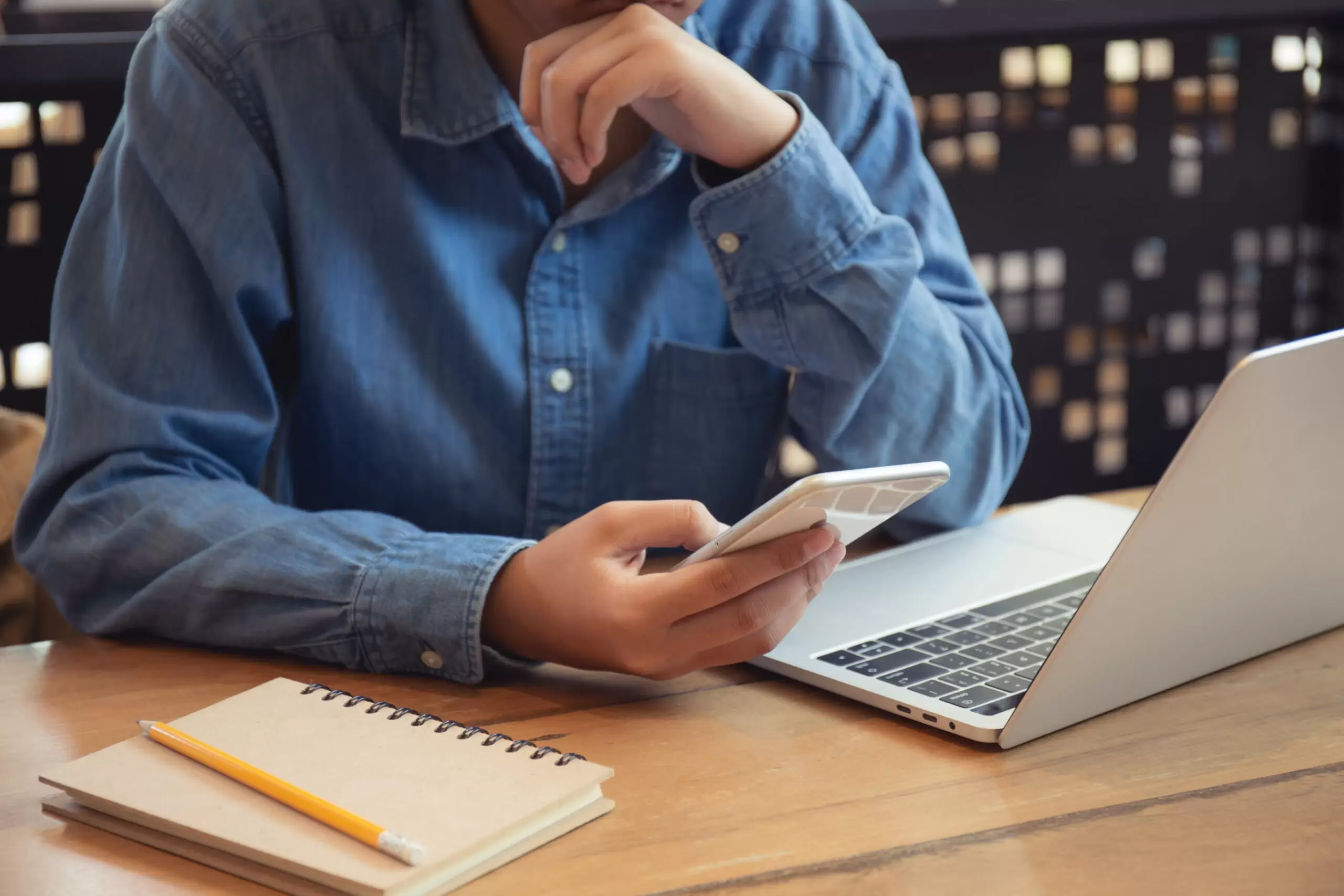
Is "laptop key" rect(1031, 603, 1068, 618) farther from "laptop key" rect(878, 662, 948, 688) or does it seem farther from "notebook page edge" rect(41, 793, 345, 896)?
→ "notebook page edge" rect(41, 793, 345, 896)

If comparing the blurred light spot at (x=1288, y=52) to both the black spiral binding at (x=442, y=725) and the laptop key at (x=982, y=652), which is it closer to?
the laptop key at (x=982, y=652)

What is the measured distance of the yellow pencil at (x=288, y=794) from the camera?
19.1 inches

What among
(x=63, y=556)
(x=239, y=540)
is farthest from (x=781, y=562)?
(x=63, y=556)

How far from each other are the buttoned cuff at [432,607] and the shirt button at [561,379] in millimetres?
228

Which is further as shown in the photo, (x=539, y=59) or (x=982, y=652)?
(x=539, y=59)

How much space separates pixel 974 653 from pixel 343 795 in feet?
1.09

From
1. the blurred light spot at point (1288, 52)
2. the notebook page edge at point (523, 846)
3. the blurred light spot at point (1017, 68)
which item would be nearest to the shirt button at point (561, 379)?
the notebook page edge at point (523, 846)

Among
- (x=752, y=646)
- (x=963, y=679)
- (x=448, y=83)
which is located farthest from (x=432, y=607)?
(x=448, y=83)

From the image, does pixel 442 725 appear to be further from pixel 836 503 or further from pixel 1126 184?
pixel 1126 184

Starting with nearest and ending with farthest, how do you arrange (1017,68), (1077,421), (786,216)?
(786,216), (1017,68), (1077,421)

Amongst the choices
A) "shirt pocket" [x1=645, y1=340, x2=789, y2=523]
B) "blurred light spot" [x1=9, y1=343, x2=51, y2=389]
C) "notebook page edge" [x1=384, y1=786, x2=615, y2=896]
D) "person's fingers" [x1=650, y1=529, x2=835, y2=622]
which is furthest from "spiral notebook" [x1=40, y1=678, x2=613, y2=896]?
"blurred light spot" [x1=9, y1=343, x2=51, y2=389]

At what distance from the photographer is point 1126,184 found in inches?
60.7

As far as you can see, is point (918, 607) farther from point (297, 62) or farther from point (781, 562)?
point (297, 62)

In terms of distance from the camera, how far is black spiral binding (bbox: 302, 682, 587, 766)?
567mm
